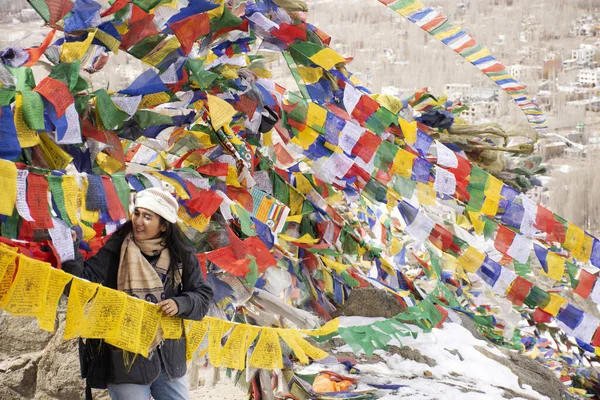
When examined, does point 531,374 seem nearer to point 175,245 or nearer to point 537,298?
point 537,298

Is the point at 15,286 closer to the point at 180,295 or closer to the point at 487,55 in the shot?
the point at 180,295

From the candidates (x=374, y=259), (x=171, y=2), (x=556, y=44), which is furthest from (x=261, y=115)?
(x=556, y=44)

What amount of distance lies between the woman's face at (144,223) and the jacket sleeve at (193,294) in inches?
5.8

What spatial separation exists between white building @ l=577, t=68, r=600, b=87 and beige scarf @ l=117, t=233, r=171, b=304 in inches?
1781

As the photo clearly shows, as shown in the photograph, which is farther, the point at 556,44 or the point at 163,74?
the point at 556,44

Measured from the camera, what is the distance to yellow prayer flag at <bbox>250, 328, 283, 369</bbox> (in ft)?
9.10

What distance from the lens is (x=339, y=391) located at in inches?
142

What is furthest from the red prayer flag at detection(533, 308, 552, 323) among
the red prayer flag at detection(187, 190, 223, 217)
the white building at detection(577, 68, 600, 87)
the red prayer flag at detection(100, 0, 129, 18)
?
the white building at detection(577, 68, 600, 87)

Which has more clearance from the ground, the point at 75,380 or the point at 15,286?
the point at 15,286

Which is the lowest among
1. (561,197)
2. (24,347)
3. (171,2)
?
(561,197)

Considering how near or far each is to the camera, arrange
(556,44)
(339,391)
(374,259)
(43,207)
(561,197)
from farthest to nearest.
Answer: (556,44) → (561,197) → (374,259) → (339,391) → (43,207)

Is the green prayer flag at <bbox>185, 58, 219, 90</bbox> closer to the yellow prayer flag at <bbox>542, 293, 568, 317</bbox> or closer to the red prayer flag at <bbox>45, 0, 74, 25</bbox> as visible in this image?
the red prayer flag at <bbox>45, 0, 74, 25</bbox>

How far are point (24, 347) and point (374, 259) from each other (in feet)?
6.61

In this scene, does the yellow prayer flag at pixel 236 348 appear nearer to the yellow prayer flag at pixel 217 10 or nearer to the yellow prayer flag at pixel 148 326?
the yellow prayer flag at pixel 148 326
